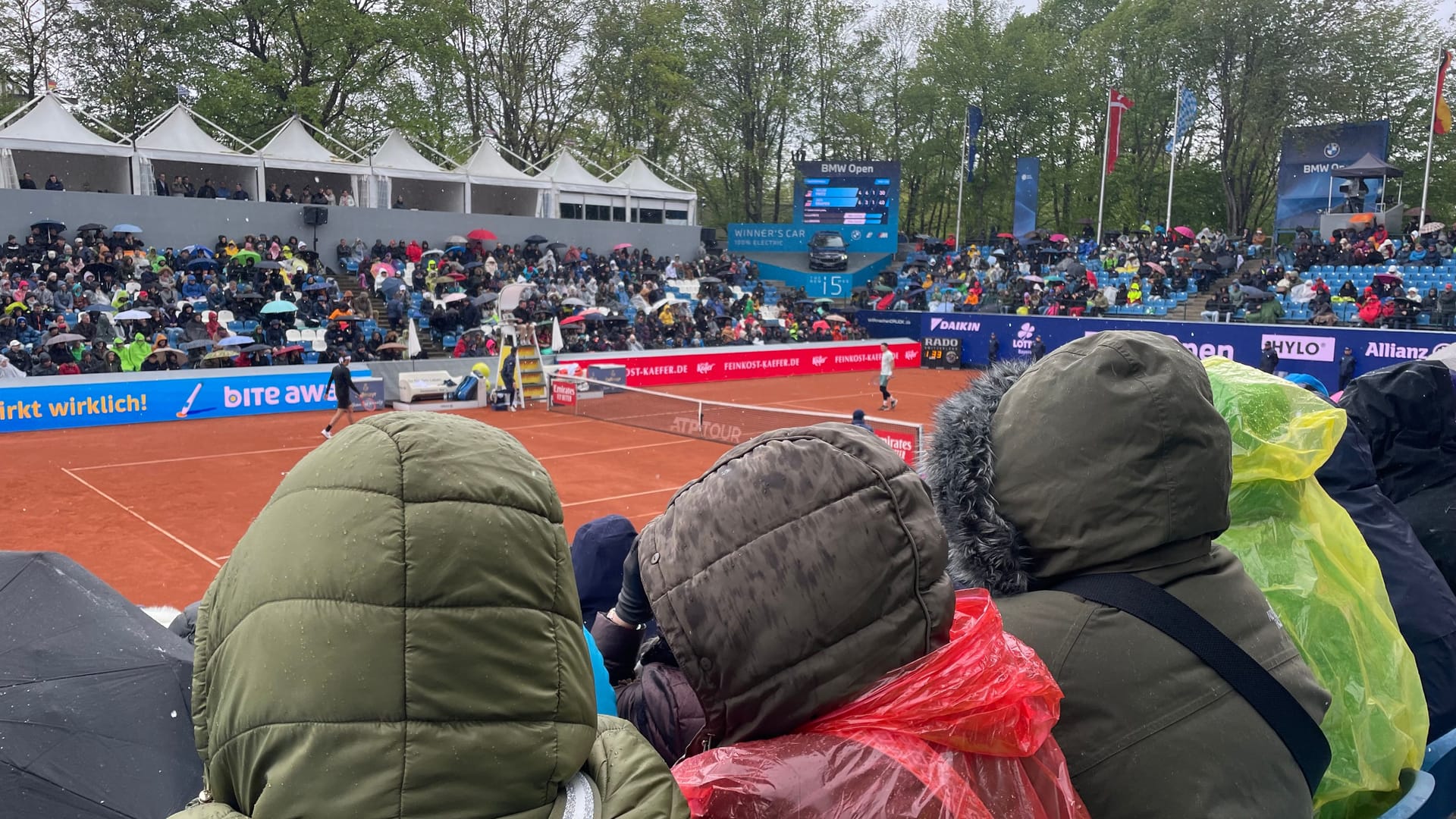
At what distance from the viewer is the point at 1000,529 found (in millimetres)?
2049

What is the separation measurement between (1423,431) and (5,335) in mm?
24863

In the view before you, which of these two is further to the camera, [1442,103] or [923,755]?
[1442,103]

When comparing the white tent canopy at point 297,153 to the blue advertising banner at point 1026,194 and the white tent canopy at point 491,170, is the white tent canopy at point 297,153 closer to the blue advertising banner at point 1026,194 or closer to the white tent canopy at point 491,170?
the white tent canopy at point 491,170

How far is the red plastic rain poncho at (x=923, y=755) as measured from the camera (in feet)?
4.77

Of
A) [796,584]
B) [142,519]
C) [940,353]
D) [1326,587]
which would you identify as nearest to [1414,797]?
[1326,587]

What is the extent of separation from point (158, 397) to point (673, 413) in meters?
10.7

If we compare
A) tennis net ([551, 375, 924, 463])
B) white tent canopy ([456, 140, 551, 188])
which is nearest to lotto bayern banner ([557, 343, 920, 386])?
tennis net ([551, 375, 924, 463])

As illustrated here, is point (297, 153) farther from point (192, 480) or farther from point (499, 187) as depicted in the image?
point (192, 480)

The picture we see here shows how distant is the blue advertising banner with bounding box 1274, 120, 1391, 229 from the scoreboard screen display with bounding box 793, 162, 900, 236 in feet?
51.0

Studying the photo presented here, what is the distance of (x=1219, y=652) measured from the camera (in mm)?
1902

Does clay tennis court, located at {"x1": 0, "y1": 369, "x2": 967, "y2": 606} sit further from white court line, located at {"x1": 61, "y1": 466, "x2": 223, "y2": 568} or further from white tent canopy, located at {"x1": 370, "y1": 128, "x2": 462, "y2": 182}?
white tent canopy, located at {"x1": 370, "y1": 128, "x2": 462, "y2": 182}

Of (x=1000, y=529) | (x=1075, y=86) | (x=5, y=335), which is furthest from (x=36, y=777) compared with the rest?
(x=1075, y=86)

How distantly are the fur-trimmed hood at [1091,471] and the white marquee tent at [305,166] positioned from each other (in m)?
33.7

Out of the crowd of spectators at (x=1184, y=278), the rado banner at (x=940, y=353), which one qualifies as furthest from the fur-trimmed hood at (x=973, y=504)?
the rado banner at (x=940, y=353)
